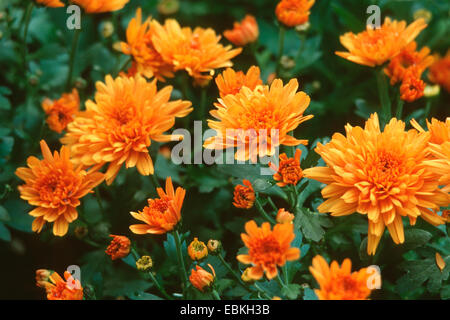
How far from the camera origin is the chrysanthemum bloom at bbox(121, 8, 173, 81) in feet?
4.10

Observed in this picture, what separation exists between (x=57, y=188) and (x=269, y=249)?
55 centimetres

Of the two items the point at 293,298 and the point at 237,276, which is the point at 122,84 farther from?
the point at 293,298

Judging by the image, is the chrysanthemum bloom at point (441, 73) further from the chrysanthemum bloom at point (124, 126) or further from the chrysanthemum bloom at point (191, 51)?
the chrysanthemum bloom at point (124, 126)

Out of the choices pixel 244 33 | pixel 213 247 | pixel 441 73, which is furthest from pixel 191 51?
pixel 441 73

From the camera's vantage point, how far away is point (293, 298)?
90cm

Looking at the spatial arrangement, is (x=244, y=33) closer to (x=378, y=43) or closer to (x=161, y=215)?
(x=378, y=43)

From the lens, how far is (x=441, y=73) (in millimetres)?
1679

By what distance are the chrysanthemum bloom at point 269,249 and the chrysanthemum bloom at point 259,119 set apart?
0.18 m

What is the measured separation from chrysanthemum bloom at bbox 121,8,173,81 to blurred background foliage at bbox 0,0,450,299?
0.45 feet

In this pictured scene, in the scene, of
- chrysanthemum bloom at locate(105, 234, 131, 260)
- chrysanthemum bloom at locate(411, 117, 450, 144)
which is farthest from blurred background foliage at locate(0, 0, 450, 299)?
chrysanthemum bloom at locate(411, 117, 450, 144)

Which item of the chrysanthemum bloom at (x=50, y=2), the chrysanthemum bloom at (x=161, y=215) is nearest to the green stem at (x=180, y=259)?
the chrysanthemum bloom at (x=161, y=215)

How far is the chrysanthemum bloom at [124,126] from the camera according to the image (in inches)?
43.4
